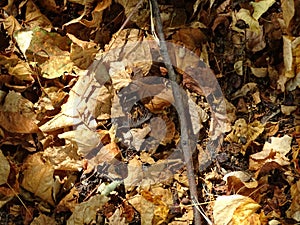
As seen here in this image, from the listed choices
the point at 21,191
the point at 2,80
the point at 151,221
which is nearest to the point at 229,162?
the point at 151,221

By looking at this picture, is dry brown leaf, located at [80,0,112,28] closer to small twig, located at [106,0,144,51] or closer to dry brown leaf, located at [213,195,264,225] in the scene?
small twig, located at [106,0,144,51]

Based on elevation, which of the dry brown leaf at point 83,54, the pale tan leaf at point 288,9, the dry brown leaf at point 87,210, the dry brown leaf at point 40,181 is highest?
the pale tan leaf at point 288,9

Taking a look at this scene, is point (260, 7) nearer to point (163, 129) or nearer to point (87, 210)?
point (163, 129)

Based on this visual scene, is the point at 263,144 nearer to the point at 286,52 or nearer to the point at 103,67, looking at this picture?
the point at 286,52

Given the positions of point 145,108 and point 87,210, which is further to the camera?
point 145,108

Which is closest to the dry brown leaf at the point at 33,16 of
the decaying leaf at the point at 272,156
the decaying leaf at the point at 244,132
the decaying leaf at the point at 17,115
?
the decaying leaf at the point at 17,115

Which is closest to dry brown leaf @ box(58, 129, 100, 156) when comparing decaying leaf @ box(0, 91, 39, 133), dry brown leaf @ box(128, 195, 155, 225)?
decaying leaf @ box(0, 91, 39, 133)

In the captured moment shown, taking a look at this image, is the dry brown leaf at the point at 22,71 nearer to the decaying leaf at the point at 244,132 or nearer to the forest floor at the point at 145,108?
the forest floor at the point at 145,108

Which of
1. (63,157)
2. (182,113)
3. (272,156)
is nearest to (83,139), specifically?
(63,157)
